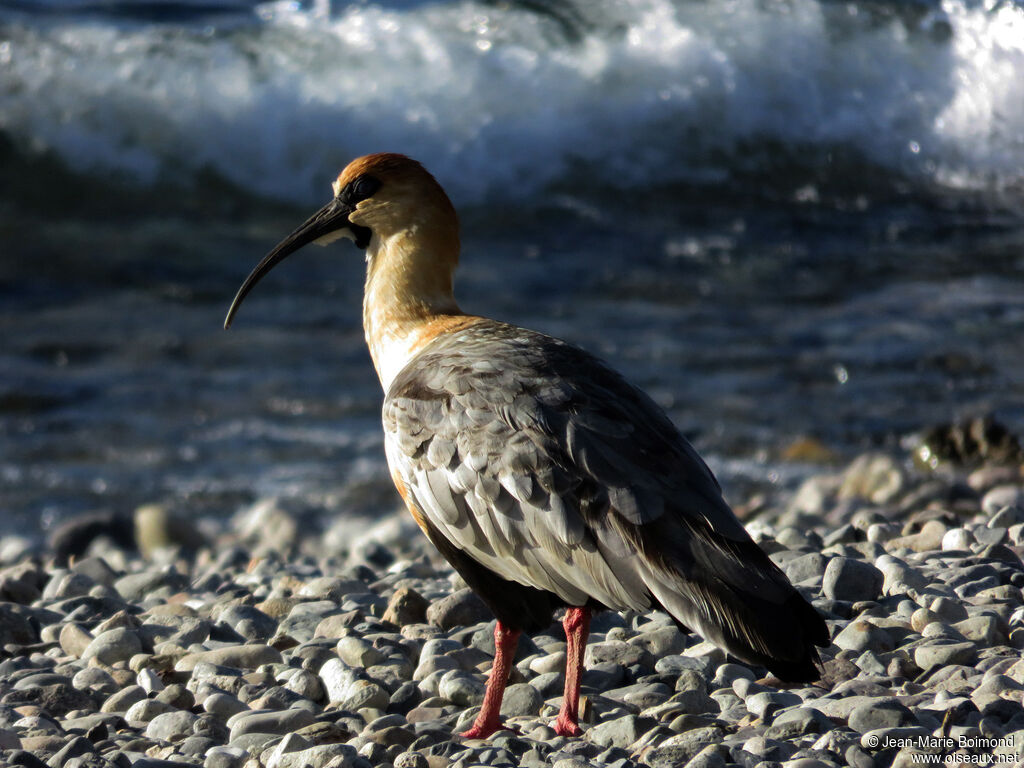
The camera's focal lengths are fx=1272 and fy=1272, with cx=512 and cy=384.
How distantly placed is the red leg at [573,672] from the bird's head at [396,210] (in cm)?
196

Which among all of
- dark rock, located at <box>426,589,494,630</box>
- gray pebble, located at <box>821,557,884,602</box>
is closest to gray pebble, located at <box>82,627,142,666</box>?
dark rock, located at <box>426,589,494,630</box>

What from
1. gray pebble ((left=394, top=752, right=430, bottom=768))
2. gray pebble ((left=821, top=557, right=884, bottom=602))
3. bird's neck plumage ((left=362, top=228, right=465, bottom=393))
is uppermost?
bird's neck plumage ((left=362, top=228, right=465, bottom=393))

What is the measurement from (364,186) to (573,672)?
2634mm

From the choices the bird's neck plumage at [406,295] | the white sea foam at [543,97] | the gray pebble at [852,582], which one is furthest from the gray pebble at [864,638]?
the white sea foam at [543,97]

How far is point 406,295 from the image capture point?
578 cm

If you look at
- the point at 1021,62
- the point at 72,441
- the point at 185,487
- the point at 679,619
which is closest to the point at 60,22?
the point at 72,441

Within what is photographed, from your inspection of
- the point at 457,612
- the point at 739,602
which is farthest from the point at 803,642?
the point at 457,612

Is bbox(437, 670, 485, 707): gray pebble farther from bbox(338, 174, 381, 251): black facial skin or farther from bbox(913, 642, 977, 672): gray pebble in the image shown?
bbox(338, 174, 381, 251): black facial skin

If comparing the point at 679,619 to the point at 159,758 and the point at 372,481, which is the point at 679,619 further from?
the point at 372,481

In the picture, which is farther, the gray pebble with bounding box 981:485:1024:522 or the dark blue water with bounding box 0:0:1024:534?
the dark blue water with bounding box 0:0:1024:534

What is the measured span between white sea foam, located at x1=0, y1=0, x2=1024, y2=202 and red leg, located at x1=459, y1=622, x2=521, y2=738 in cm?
1272

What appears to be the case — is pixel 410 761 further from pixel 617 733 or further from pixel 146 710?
pixel 146 710

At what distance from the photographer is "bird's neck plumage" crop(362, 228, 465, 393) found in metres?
5.69

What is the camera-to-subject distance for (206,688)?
4930 millimetres
